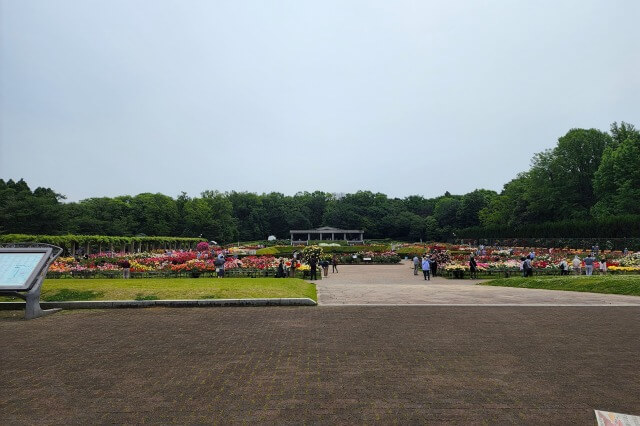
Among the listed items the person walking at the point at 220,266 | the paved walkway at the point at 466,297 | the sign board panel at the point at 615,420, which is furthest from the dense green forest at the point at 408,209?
the sign board panel at the point at 615,420

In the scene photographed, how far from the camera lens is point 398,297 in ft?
53.2

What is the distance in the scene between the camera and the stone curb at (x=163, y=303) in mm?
13562

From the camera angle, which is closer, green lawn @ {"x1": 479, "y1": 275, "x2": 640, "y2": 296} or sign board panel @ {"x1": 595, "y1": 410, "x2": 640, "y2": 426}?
sign board panel @ {"x1": 595, "y1": 410, "x2": 640, "y2": 426}

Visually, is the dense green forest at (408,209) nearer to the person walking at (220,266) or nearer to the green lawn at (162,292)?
the person walking at (220,266)

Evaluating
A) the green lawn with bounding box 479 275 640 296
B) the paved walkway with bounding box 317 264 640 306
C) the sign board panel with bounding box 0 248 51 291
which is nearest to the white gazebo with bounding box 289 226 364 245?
the green lawn with bounding box 479 275 640 296

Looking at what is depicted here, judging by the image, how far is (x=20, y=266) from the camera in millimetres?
12203

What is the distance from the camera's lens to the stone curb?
13.6 metres

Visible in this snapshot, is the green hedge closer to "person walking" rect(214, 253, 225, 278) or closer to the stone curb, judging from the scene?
"person walking" rect(214, 253, 225, 278)

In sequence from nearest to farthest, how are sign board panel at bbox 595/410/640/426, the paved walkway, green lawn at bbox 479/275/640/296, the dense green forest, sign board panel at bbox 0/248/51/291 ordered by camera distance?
sign board panel at bbox 595/410/640/426 < sign board panel at bbox 0/248/51/291 < the paved walkway < green lawn at bbox 479/275/640/296 < the dense green forest

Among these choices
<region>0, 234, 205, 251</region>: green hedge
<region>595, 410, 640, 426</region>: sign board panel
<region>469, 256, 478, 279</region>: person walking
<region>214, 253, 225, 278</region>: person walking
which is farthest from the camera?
<region>0, 234, 205, 251</region>: green hedge

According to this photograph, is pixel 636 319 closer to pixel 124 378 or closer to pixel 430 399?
pixel 430 399

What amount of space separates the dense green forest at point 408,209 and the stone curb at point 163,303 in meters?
45.6

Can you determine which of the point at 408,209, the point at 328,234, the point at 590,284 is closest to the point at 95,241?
the point at 590,284

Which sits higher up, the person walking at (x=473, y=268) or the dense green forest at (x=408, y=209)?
the dense green forest at (x=408, y=209)
